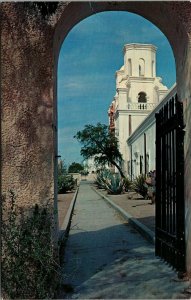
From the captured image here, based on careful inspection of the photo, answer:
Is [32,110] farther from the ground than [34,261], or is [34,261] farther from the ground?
[32,110]

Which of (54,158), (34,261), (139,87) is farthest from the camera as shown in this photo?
(139,87)

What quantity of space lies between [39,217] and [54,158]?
82 cm

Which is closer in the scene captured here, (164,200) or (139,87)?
(164,200)

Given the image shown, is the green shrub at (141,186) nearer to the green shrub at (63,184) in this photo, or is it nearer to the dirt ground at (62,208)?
the dirt ground at (62,208)

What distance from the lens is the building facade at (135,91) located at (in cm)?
5094

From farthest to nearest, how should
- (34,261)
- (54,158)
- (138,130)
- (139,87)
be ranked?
(139,87) < (138,130) < (54,158) < (34,261)

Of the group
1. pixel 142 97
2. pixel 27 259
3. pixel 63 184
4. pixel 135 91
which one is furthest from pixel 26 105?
pixel 142 97

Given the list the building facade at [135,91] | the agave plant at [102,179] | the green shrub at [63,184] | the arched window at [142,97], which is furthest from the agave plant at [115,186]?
the arched window at [142,97]

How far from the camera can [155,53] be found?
56.3 meters

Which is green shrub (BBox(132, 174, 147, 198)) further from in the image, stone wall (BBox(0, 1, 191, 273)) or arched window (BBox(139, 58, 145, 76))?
arched window (BBox(139, 58, 145, 76))

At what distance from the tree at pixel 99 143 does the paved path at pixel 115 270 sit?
42.8 meters

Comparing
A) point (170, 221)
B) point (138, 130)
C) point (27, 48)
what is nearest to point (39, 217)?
point (27, 48)

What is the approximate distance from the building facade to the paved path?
40211 mm

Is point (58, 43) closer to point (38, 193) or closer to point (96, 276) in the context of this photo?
point (38, 193)
